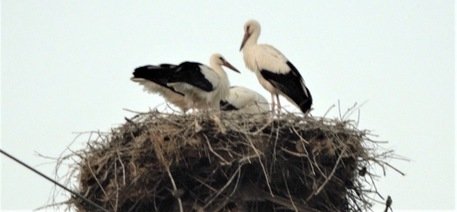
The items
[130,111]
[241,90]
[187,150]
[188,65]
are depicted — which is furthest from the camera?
Answer: [241,90]

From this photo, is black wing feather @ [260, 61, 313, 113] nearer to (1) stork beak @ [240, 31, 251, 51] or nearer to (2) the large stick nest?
(1) stork beak @ [240, 31, 251, 51]

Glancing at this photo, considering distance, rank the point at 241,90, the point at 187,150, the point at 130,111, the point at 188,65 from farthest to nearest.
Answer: the point at 241,90 → the point at 188,65 → the point at 130,111 → the point at 187,150

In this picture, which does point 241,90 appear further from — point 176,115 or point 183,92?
point 176,115

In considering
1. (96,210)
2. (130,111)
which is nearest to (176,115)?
(130,111)

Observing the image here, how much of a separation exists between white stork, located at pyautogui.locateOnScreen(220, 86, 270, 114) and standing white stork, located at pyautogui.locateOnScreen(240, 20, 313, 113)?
296 mm

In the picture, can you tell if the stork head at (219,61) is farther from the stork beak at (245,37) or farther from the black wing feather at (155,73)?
the black wing feather at (155,73)

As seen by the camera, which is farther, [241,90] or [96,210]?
[241,90]

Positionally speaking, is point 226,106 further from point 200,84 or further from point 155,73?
point 155,73

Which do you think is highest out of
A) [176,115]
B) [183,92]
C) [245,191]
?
[183,92]

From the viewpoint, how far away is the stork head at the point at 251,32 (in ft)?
35.0

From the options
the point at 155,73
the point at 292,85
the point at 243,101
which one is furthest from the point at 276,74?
the point at 155,73

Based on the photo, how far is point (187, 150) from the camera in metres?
8.20

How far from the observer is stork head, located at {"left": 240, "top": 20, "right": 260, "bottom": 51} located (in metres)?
10.7

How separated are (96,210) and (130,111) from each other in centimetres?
82
